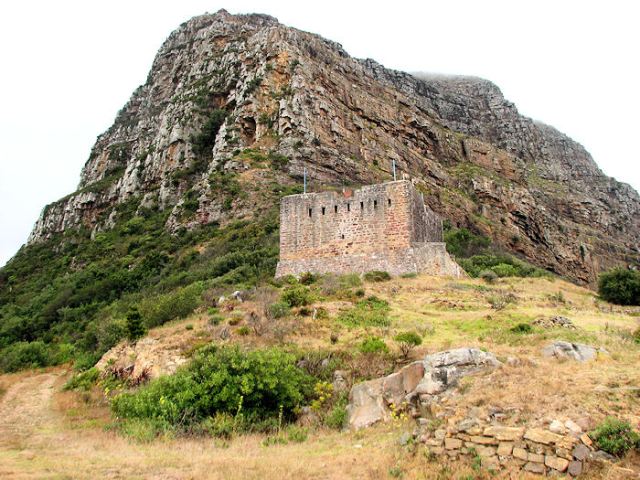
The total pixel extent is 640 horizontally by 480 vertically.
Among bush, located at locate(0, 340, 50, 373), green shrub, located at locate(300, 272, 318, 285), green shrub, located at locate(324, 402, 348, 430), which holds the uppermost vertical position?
green shrub, located at locate(300, 272, 318, 285)

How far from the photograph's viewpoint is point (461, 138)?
83188 millimetres

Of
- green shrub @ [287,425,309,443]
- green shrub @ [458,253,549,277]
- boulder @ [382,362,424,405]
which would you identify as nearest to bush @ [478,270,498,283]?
green shrub @ [458,253,549,277]

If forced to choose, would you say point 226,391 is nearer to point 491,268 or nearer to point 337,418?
point 337,418

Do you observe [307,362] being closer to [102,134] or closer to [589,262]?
[589,262]

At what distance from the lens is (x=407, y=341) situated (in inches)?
519

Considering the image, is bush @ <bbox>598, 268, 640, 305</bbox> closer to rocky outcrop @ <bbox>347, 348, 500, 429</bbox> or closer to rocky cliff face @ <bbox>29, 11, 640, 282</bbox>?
rocky outcrop @ <bbox>347, 348, 500, 429</bbox>

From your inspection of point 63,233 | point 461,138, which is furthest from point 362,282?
point 461,138

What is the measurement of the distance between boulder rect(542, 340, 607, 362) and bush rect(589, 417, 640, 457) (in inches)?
141

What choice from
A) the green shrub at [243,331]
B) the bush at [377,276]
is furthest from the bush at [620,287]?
the green shrub at [243,331]

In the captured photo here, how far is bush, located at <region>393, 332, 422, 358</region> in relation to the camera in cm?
1273

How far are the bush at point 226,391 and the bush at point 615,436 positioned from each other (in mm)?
6159

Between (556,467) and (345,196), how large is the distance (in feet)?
61.7

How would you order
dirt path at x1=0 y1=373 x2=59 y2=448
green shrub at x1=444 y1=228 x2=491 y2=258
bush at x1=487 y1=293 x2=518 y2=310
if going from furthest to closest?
green shrub at x1=444 y1=228 x2=491 y2=258, bush at x1=487 y1=293 x2=518 y2=310, dirt path at x1=0 y1=373 x2=59 y2=448

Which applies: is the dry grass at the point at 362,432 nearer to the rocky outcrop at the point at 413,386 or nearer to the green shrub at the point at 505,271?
the rocky outcrop at the point at 413,386
